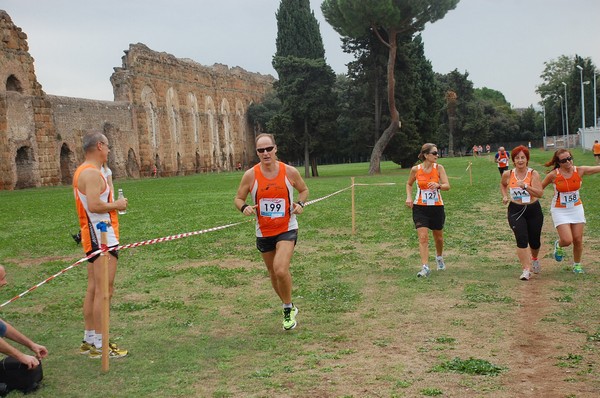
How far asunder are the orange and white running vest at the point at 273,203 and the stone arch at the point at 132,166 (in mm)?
43385

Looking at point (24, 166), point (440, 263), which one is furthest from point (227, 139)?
point (440, 263)

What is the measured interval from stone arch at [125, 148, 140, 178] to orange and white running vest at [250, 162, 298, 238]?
43385 millimetres

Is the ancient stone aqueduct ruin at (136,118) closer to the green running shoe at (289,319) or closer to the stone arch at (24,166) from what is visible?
the stone arch at (24,166)

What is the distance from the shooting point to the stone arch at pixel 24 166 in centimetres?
3619

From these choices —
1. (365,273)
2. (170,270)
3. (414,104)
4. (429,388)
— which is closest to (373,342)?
(429,388)

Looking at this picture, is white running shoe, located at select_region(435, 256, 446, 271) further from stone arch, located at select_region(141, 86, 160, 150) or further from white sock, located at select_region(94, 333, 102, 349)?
stone arch, located at select_region(141, 86, 160, 150)

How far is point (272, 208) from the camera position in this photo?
6426mm

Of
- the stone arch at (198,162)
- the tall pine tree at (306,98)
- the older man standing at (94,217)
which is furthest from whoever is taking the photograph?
the stone arch at (198,162)

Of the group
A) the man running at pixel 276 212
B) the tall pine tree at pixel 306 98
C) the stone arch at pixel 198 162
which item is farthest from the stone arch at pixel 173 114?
the man running at pixel 276 212

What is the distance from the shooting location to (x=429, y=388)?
15.0 ft

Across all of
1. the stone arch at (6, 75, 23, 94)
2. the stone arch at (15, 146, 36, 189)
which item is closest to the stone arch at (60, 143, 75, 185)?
the stone arch at (15, 146, 36, 189)

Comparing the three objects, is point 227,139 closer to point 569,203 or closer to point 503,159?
point 503,159

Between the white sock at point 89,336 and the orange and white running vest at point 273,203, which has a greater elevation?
the orange and white running vest at point 273,203

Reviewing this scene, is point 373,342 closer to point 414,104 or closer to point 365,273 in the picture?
point 365,273
